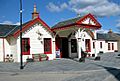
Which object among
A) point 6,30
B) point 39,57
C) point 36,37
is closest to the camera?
point 39,57

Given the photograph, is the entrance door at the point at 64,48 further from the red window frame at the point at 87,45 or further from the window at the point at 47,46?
the red window frame at the point at 87,45

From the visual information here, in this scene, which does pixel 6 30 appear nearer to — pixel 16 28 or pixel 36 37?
pixel 16 28

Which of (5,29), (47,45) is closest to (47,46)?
(47,45)

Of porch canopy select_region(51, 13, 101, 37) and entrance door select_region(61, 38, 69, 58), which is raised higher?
porch canopy select_region(51, 13, 101, 37)

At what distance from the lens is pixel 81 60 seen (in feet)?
71.4

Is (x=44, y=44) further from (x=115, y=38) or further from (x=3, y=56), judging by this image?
(x=115, y=38)

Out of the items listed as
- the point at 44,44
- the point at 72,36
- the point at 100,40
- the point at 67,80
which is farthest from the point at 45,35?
the point at 100,40

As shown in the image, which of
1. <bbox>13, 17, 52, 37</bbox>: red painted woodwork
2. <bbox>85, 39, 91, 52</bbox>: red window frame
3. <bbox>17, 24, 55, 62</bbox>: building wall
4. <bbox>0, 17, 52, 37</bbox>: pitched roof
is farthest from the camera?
<bbox>85, 39, 91, 52</bbox>: red window frame

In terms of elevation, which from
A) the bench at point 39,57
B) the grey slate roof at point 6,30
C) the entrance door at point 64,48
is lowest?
the bench at point 39,57

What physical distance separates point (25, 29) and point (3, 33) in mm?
3517

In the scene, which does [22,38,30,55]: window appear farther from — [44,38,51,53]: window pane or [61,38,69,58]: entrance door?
[61,38,69,58]: entrance door

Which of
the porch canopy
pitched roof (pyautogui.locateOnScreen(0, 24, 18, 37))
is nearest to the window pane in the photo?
the porch canopy

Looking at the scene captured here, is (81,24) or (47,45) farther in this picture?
(47,45)

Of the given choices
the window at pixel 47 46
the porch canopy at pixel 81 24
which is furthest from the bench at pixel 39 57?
the porch canopy at pixel 81 24
